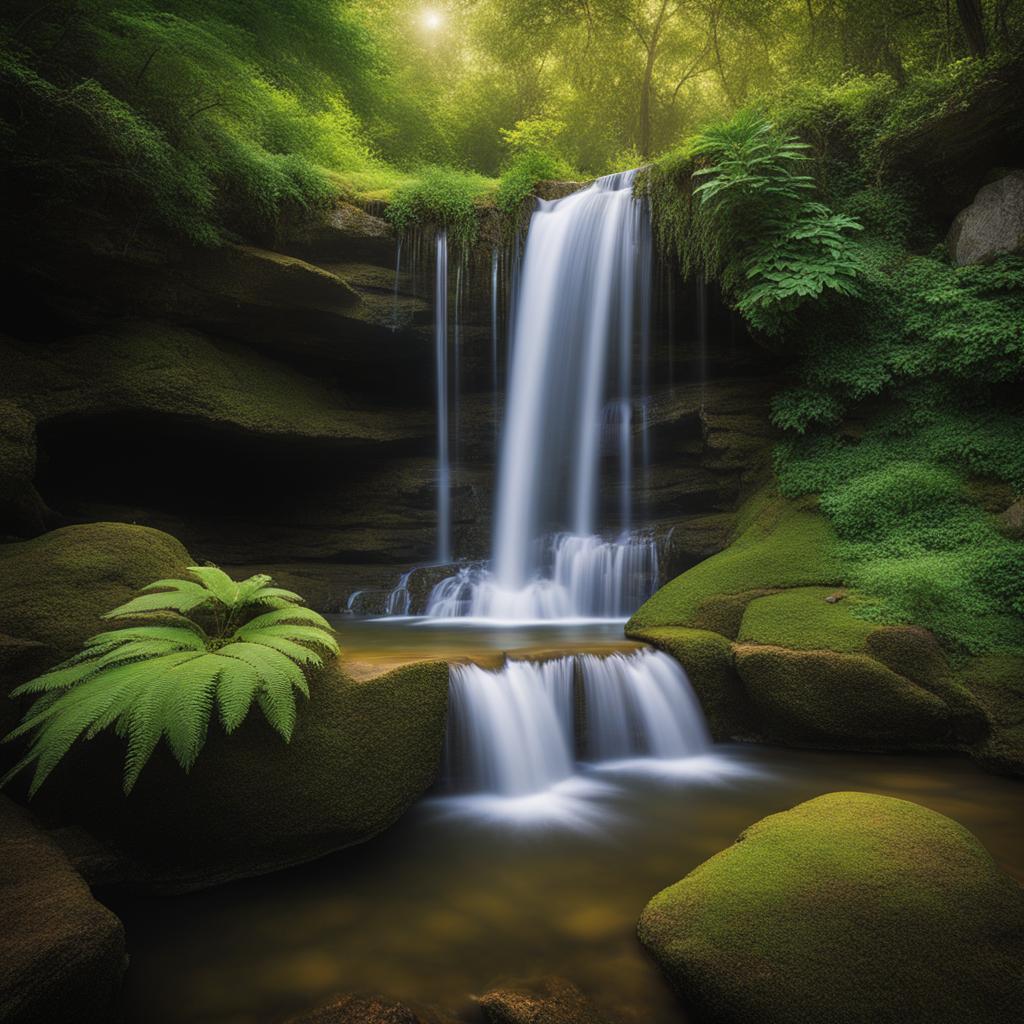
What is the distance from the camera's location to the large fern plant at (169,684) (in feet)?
8.53

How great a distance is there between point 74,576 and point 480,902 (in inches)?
125

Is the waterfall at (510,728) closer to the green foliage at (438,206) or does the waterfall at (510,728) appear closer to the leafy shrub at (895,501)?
the leafy shrub at (895,501)

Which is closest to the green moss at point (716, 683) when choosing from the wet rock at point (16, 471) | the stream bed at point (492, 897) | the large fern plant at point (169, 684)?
the stream bed at point (492, 897)

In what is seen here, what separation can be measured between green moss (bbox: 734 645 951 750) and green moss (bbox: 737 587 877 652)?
17 centimetres

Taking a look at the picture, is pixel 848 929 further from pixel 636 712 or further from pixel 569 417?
pixel 569 417

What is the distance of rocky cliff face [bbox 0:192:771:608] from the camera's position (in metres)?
8.91

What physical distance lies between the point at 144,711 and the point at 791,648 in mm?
4837

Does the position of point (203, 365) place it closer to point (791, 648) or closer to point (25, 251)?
point (25, 251)

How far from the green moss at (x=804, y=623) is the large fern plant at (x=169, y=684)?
12.9 feet

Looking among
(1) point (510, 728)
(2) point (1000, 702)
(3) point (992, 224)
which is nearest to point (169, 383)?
(1) point (510, 728)

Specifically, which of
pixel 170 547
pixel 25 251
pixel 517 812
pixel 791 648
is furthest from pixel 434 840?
pixel 25 251

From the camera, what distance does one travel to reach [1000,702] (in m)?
4.87

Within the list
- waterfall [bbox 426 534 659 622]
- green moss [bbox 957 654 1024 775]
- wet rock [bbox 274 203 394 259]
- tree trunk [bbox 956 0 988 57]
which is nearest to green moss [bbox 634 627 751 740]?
green moss [bbox 957 654 1024 775]

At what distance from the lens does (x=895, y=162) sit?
8859mm
